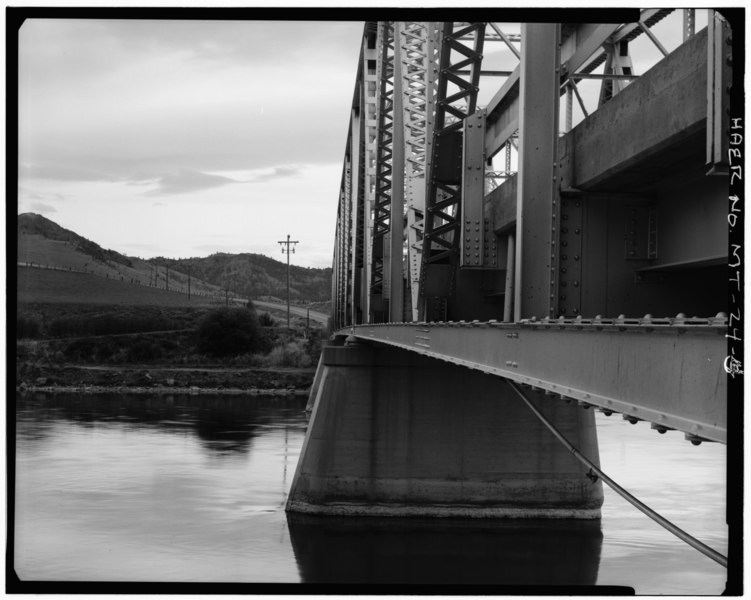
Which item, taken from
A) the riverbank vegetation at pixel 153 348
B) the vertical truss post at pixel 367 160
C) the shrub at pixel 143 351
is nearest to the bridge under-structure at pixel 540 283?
the vertical truss post at pixel 367 160

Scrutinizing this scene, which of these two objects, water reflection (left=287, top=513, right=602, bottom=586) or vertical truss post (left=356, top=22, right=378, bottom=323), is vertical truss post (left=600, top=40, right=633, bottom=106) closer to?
water reflection (left=287, top=513, right=602, bottom=586)

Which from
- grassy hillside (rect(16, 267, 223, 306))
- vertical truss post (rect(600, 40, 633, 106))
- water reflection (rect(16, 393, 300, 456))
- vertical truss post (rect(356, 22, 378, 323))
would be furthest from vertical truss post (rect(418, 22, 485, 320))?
grassy hillside (rect(16, 267, 223, 306))

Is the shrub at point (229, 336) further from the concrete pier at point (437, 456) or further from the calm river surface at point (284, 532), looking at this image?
the concrete pier at point (437, 456)

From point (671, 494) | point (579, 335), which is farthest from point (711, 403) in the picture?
point (671, 494)

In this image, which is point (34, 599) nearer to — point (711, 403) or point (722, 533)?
point (711, 403)

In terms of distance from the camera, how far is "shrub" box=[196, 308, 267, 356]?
107m

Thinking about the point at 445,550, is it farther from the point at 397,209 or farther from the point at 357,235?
the point at 357,235

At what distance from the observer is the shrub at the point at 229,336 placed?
10738cm

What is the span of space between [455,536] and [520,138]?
58.0 feet

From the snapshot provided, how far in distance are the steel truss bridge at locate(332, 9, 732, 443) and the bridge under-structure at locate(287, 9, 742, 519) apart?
1.1 inches

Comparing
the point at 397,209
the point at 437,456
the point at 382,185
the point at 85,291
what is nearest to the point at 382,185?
the point at 382,185

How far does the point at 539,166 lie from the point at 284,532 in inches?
717

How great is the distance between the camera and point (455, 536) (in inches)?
1141

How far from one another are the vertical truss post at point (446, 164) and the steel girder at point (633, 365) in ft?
29.0
